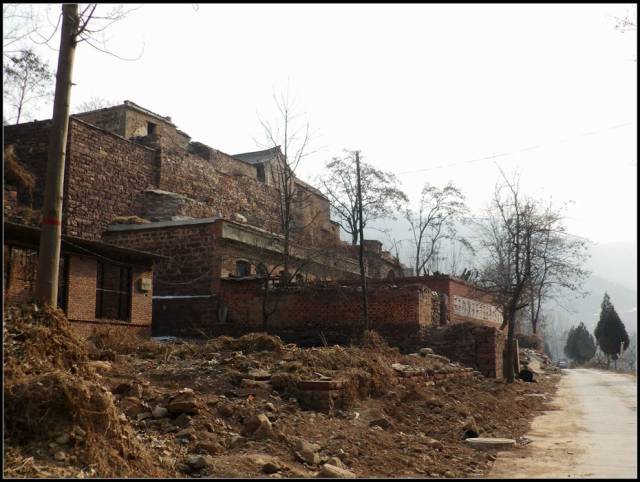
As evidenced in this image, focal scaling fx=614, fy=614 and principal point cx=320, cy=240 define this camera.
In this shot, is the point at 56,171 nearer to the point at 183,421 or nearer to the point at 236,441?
the point at 183,421

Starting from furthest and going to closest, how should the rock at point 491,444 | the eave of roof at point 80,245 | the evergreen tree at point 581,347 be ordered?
the evergreen tree at point 581,347 < the eave of roof at point 80,245 < the rock at point 491,444

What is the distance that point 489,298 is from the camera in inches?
1324

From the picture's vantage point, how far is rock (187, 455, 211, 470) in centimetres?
660

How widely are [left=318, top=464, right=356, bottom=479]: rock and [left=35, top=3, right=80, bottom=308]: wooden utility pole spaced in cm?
409

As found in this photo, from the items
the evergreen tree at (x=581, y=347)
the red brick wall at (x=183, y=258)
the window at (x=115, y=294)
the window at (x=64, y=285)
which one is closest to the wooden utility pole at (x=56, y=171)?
the window at (x=64, y=285)

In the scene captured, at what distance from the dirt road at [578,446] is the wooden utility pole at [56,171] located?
6247mm

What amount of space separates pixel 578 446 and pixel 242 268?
17.3m

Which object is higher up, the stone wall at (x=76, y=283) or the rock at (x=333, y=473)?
the stone wall at (x=76, y=283)

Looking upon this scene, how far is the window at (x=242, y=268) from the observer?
2486cm

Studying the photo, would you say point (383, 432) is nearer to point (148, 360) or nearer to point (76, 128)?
point (148, 360)

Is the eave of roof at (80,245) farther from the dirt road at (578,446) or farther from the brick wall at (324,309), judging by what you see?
the dirt road at (578,446)

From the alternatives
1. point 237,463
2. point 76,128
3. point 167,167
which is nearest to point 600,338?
point 167,167

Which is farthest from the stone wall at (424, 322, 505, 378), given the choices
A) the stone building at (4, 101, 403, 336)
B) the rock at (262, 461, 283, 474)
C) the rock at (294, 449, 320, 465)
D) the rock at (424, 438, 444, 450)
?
the rock at (262, 461, 283, 474)

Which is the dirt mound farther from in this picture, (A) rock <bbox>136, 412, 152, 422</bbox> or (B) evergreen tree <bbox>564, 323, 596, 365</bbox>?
(B) evergreen tree <bbox>564, 323, 596, 365</bbox>
